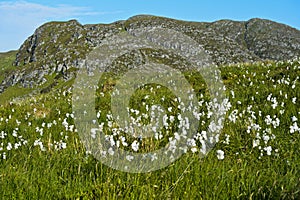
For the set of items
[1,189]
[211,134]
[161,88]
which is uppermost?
[161,88]

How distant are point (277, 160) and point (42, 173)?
135 inches

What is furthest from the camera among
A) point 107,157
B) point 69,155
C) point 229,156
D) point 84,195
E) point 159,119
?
point 159,119

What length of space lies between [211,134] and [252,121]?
887 mm

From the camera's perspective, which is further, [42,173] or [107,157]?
[107,157]

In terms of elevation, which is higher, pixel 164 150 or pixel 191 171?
pixel 164 150

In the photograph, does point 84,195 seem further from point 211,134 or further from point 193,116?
point 193,116

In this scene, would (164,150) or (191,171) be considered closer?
(191,171)

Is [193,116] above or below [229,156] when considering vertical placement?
above

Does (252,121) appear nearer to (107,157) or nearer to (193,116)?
(193,116)

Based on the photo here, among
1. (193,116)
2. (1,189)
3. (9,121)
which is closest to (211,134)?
(193,116)

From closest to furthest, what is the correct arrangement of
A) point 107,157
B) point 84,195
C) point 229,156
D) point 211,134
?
point 84,195, point 107,157, point 229,156, point 211,134

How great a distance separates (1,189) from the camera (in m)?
Result: 4.10

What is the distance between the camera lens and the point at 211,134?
6680 millimetres

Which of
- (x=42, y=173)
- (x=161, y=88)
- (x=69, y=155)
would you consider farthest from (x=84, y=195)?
(x=161, y=88)
